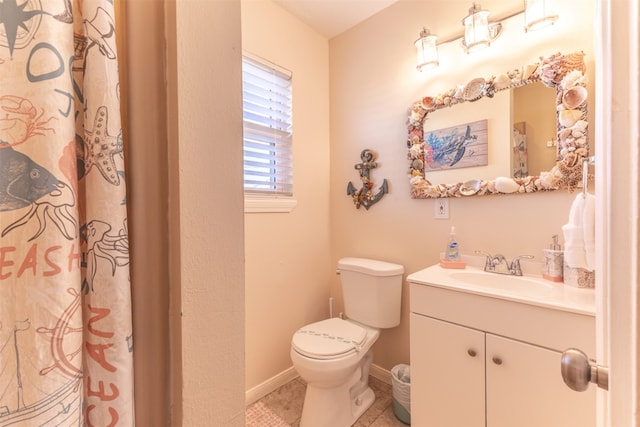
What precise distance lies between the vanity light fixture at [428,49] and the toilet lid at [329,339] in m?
1.55

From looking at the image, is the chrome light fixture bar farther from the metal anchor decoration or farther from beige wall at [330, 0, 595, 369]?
the metal anchor decoration

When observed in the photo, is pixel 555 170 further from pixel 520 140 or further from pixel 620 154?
pixel 620 154

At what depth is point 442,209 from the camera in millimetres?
1597

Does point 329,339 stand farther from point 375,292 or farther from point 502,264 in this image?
point 502,264

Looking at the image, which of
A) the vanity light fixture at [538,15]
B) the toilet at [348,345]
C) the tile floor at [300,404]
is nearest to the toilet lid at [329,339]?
the toilet at [348,345]

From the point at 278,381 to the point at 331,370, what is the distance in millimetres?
675

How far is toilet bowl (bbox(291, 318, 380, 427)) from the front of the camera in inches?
52.8

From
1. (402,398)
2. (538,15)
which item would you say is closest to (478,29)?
(538,15)

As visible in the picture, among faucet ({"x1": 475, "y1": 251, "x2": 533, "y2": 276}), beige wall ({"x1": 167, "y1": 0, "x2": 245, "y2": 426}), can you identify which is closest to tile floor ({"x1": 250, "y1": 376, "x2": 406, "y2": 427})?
faucet ({"x1": 475, "y1": 251, "x2": 533, "y2": 276})

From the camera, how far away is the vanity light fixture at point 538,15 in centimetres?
120

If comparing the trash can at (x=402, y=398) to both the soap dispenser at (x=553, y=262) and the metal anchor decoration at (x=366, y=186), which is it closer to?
the soap dispenser at (x=553, y=262)

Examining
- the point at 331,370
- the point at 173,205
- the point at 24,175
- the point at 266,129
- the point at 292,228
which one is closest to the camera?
the point at 24,175

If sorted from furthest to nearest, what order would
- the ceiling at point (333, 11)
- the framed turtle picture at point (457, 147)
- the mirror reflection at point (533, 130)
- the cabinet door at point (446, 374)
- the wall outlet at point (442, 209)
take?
the ceiling at point (333, 11) → the wall outlet at point (442, 209) → the framed turtle picture at point (457, 147) → the mirror reflection at point (533, 130) → the cabinet door at point (446, 374)

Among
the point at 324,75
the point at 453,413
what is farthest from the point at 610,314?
the point at 324,75
